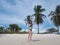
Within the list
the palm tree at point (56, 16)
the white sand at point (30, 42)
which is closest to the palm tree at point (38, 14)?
the palm tree at point (56, 16)

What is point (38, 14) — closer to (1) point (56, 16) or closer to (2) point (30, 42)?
Result: (1) point (56, 16)

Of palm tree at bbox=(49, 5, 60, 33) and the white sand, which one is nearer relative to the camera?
the white sand

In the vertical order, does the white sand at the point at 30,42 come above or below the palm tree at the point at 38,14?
below

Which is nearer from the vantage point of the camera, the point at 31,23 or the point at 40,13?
the point at 31,23

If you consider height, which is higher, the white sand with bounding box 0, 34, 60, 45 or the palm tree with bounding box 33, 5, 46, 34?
the palm tree with bounding box 33, 5, 46, 34

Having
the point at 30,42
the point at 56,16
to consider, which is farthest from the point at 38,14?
the point at 30,42

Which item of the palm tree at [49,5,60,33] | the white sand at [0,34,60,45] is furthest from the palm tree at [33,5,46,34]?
the white sand at [0,34,60,45]

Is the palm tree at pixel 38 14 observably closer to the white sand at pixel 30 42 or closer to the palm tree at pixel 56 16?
the palm tree at pixel 56 16

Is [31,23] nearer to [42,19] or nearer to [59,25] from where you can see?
[59,25]

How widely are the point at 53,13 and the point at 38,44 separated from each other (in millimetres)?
39254

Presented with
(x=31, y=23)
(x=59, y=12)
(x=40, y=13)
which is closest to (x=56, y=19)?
(x=59, y=12)

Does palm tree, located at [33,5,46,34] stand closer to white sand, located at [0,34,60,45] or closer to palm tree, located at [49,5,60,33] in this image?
palm tree, located at [49,5,60,33]

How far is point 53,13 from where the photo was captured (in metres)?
49.9

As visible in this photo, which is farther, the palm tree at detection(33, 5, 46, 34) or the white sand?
the palm tree at detection(33, 5, 46, 34)
